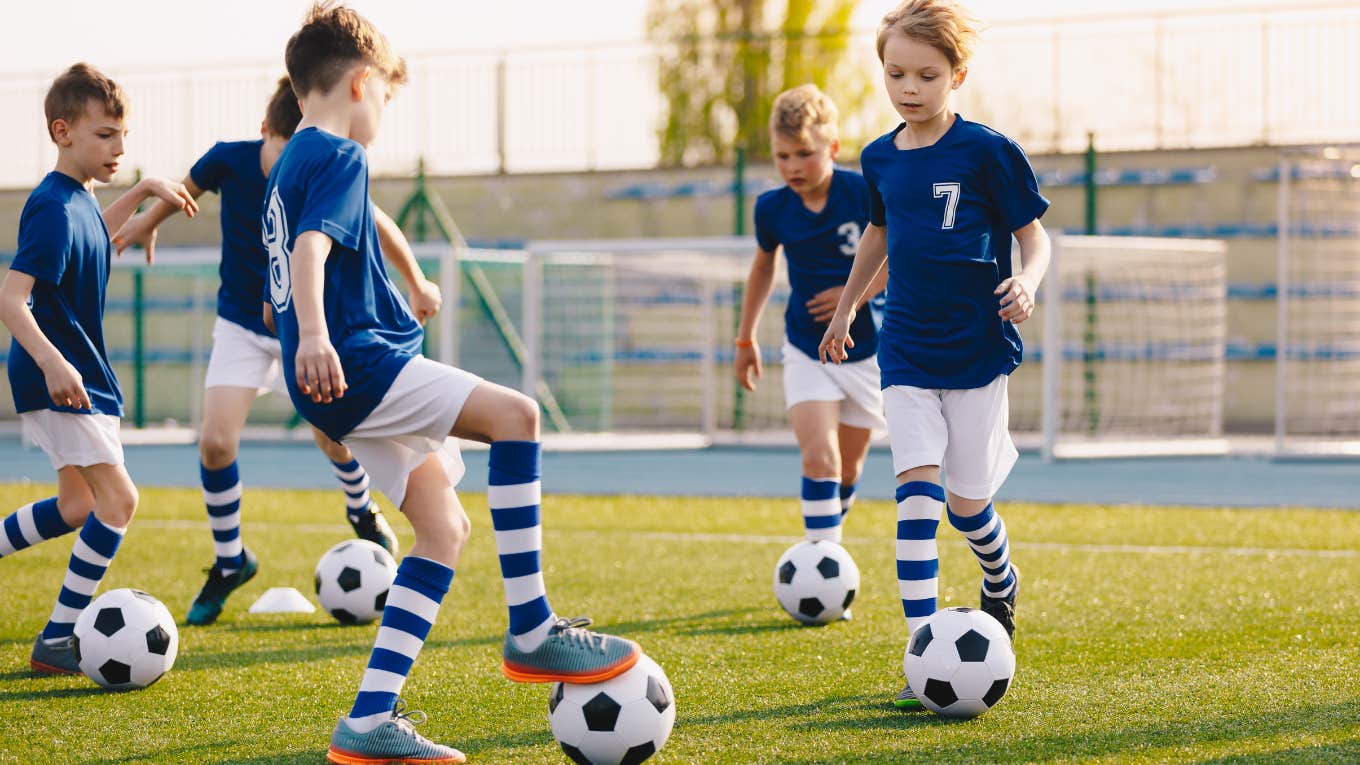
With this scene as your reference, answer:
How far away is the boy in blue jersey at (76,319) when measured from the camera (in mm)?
4043

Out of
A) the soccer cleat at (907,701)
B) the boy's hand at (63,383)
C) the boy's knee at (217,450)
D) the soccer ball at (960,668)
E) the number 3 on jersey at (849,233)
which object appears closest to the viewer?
the soccer ball at (960,668)

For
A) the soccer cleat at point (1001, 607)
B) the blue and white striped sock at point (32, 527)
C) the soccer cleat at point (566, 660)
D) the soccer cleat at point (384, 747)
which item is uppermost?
the blue and white striped sock at point (32, 527)

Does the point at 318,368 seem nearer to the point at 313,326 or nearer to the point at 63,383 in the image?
the point at 313,326

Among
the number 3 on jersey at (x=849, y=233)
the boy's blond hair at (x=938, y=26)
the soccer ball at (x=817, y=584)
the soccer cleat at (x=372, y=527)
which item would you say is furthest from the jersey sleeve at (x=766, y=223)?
the soccer cleat at (x=372, y=527)

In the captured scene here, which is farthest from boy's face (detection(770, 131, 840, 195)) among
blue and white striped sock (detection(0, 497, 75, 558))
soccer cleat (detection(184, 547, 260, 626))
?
blue and white striped sock (detection(0, 497, 75, 558))

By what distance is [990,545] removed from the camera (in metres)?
4.09

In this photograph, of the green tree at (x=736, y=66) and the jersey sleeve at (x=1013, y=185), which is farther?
the green tree at (x=736, y=66)

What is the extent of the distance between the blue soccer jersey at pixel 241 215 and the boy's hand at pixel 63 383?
126cm

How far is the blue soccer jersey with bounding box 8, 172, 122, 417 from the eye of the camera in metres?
4.02

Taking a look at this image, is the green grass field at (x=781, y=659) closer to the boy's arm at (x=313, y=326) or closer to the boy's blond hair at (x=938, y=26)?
the boy's arm at (x=313, y=326)

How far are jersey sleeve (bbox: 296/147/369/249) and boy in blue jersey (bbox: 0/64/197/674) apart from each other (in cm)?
127

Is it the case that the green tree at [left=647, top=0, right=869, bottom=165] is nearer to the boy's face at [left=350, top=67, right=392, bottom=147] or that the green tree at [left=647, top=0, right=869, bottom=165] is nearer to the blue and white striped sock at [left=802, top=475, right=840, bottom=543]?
the blue and white striped sock at [left=802, top=475, right=840, bottom=543]

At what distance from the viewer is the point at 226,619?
5.23 metres

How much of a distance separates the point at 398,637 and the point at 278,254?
866 millimetres
